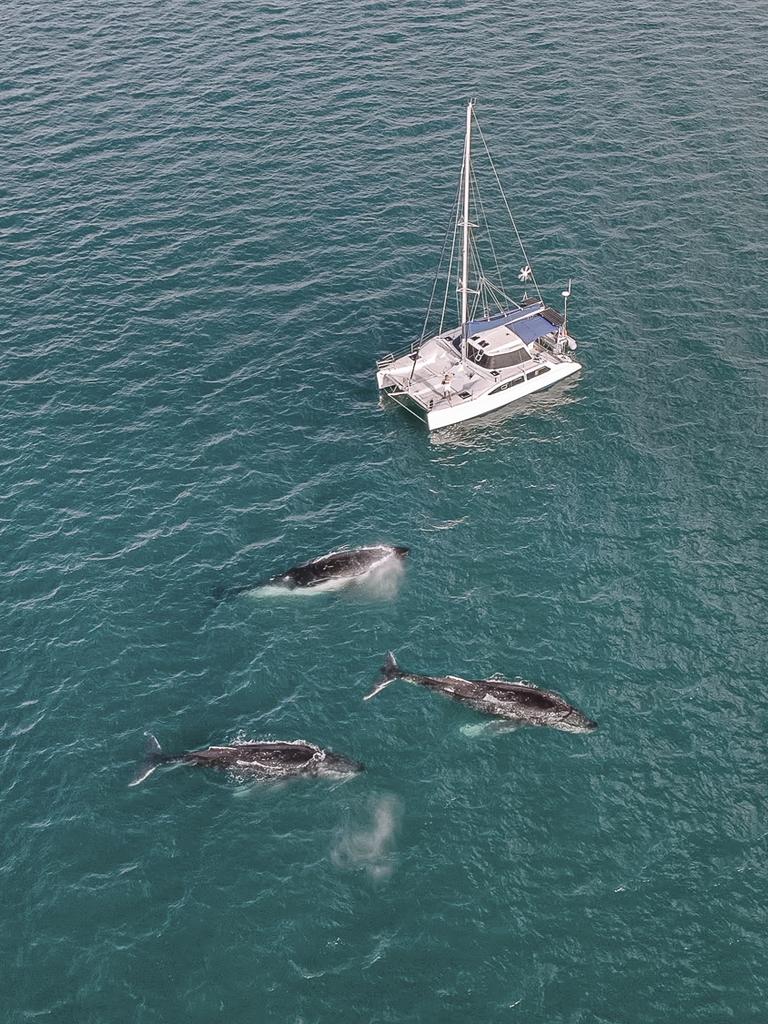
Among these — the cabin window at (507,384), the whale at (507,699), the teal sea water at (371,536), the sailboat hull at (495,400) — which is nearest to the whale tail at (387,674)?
the whale at (507,699)

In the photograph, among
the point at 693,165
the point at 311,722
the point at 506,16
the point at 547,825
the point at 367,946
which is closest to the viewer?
the point at 367,946

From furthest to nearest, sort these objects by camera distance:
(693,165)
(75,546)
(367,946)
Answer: (693,165) < (75,546) < (367,946)

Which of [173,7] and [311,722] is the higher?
[173,7]

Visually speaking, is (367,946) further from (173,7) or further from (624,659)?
(173,7)

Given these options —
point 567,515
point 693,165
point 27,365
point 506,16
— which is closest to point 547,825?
point 567,515

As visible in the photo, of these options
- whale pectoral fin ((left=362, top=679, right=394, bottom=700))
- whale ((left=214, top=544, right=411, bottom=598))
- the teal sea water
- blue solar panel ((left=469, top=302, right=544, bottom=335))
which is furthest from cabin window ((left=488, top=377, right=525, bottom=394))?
whale pectoral fin ((left=362, top=679, right=394, bottom=700))

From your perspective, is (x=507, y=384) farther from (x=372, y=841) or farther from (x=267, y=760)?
(x=372, y=841)

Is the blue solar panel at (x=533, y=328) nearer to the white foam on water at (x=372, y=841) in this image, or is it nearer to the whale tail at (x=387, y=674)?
the whale tail at (x=387, y=674)
